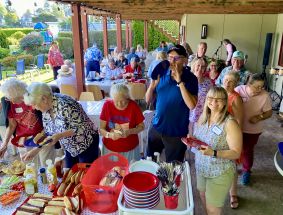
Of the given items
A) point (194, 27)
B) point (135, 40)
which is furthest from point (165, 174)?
point (135, 40)

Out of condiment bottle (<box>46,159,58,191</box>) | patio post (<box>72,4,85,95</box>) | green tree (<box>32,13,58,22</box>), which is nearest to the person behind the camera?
condiment bottle (<box>46,159,58,191</box>)

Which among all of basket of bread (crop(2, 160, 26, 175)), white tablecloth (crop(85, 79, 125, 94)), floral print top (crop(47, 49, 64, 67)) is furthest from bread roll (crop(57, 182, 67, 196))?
floral print top (crop(47, 49, 64, 67))

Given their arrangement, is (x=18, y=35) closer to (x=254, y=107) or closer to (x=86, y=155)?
(x=86, y=155)

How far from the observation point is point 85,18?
820 centimetres

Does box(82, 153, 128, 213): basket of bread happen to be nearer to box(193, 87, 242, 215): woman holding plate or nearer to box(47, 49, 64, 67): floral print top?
box(193, 87, 242, 215): woman holding plate

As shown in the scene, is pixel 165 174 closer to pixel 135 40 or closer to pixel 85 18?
pixel 85 18

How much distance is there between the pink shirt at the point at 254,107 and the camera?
8.55 ft

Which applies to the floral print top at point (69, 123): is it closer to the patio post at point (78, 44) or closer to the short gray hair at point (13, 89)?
the short gray hair at point (13, 89)

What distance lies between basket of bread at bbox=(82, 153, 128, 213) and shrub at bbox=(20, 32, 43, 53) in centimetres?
1536

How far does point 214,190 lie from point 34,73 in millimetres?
11247

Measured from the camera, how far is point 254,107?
263 cm

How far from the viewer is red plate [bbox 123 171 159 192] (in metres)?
1.37

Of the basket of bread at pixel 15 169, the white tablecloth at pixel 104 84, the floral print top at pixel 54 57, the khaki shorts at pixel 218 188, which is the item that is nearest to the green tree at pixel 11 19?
the floral print top at pixel 54 57

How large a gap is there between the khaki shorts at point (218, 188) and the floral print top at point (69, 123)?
3.50 feet
